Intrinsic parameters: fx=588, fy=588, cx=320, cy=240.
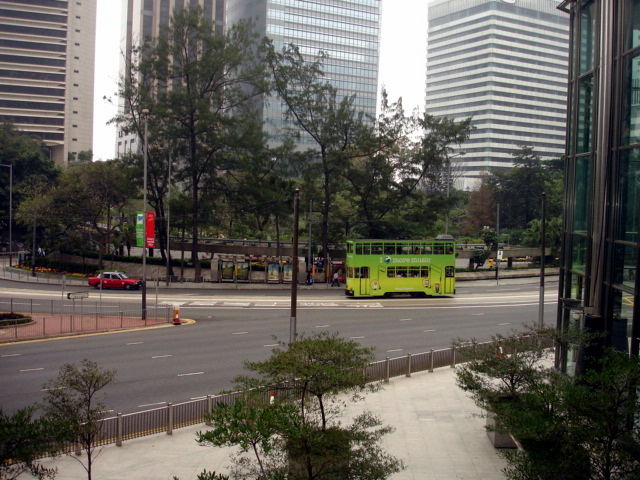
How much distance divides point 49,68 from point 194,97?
72.6m

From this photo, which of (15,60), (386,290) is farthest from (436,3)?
(386,290)

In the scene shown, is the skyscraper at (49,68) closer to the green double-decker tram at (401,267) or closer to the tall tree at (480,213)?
the tall tree at (480,213)

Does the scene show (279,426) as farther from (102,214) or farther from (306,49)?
(306,49)

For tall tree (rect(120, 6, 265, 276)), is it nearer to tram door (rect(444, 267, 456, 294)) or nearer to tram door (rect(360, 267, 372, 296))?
tram door (rect(360, 267, 372, 296))

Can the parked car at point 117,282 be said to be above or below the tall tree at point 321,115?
below

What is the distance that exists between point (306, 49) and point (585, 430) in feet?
402

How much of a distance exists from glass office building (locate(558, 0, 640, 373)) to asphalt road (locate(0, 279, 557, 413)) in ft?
29.2

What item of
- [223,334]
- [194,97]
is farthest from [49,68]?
[223,334]

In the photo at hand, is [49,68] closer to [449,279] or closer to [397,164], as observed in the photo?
[397,164]

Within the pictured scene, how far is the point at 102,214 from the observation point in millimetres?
54625

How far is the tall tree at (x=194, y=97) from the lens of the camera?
158 ft

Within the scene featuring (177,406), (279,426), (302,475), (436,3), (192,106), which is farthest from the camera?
(436,3)

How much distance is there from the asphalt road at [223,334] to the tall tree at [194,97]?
1159 cm

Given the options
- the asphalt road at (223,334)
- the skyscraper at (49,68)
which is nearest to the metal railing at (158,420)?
the asphalt road at (223,334)
